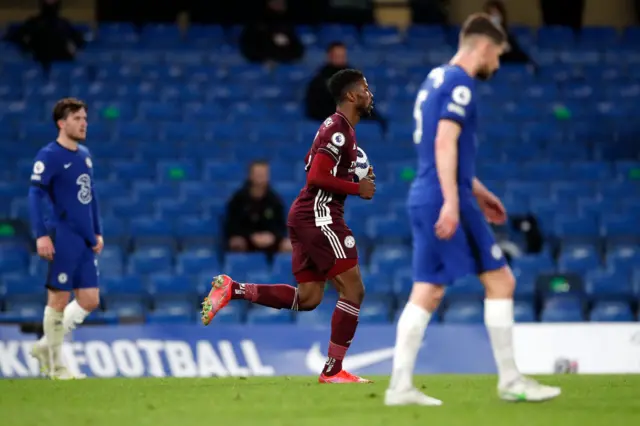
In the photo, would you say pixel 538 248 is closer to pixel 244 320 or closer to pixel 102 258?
pixel 244 320

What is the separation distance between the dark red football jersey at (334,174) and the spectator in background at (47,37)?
10.6 meters

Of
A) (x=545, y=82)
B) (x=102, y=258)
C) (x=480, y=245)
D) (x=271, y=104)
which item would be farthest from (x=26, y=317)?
(x=545, y=82)

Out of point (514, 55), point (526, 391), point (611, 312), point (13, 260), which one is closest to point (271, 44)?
point (514, 55)

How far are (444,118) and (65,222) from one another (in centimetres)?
459

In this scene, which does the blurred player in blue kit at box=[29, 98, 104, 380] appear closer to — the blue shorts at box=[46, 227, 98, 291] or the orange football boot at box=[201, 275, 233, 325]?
the blue shorts at box=[46, 227, 98, 291]

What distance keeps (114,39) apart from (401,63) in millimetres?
4534

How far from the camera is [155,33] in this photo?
62.1ft

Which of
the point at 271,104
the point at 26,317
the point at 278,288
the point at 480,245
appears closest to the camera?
the point at 480,245

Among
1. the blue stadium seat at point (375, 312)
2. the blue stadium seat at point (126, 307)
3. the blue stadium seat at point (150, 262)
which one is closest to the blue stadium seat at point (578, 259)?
the blue stadium seat at point (375, 312)

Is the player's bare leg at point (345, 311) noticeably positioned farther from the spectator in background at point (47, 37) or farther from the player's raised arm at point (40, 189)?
the spectator in background at point (47, 37)

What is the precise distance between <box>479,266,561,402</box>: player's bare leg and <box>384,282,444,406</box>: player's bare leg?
0.28 meters

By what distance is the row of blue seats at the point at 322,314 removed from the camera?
41.9ft

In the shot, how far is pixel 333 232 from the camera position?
27.2 ft

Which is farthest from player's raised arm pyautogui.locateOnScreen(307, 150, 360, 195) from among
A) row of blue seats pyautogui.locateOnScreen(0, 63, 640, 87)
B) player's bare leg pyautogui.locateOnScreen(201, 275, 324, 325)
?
row of blue seats pyautogui.locateOnScreen(0, 63, 640, 87)
